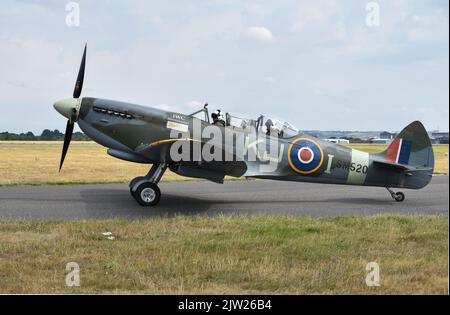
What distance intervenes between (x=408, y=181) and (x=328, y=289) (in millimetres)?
9011

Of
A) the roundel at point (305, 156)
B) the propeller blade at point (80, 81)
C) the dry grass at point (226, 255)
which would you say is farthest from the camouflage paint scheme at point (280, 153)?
the dry grass at point (226, 255)

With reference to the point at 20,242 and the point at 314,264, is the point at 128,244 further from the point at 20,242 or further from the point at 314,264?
the point at 314,264

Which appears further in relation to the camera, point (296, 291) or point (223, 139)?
point (223, 139)

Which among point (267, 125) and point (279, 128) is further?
point (279, 128)

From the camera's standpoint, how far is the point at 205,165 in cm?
1111

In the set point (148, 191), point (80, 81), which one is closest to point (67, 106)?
point (80, 81)

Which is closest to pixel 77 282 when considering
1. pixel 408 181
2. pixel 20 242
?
pixel 20 242

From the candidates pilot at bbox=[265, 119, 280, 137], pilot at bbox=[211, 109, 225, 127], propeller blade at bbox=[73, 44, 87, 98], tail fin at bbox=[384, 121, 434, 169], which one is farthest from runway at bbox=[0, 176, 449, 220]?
propeller blade at bbox=[73, 44, 87, 98]

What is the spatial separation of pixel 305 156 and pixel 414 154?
11.2 ft

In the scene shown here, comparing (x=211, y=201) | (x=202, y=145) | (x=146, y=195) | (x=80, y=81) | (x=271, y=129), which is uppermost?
(x=80, y=81)

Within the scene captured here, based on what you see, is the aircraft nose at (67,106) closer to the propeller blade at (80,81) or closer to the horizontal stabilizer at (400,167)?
the propeller blade at (80,81)

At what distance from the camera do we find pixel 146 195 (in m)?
11.1

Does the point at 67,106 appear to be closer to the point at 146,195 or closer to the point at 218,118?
the point at 146,195

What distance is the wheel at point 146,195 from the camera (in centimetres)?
1106
